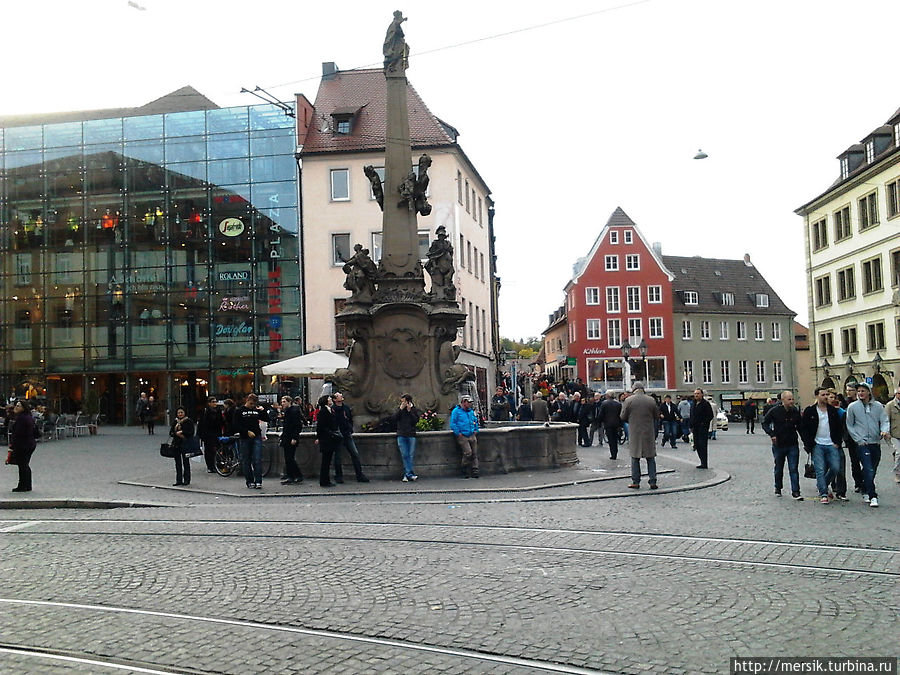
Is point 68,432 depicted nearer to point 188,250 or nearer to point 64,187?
point 188,250

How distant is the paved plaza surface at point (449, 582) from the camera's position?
607cm

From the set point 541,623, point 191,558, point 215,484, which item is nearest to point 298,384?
point 215,484

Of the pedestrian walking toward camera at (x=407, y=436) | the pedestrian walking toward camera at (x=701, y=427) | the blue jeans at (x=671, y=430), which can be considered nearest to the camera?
the pedestrian walking toward camera at (x=407, y=436)

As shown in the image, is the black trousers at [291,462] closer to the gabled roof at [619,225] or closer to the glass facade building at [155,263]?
the glass facade building at [155,263]

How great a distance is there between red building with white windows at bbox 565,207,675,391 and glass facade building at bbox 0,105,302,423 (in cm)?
3478

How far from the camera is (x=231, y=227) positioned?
47594mm

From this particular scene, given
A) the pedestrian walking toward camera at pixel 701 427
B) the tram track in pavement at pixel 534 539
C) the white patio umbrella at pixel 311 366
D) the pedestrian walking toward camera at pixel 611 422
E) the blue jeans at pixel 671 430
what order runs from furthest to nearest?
the blue jeans at pixel 671 430
the white patio umbrella at pixel 311 366
the pedestrian walking toward camera at pixel 611 422
the pedestrian walking toward camera at pixel 701 427
the tram track in pavement at pixel 534 539

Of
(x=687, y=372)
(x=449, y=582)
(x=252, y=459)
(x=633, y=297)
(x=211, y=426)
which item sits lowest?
(x=449, y=582)

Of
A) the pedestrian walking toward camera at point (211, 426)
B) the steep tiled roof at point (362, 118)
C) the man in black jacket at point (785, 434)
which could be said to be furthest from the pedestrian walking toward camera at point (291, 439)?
the steep tiled roof at point (362, 118)

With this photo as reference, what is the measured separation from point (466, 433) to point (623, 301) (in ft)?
201

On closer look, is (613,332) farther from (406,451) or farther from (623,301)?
(406,451)

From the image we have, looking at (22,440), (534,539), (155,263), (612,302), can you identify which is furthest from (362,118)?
(534,539)

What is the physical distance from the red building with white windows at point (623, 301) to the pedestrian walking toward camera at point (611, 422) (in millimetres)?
51720

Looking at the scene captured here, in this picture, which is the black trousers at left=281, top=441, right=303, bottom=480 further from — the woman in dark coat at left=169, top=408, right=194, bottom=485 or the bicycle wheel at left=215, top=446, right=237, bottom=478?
the bicycle wheel at left=215, top=446, right=237, bottom=478
